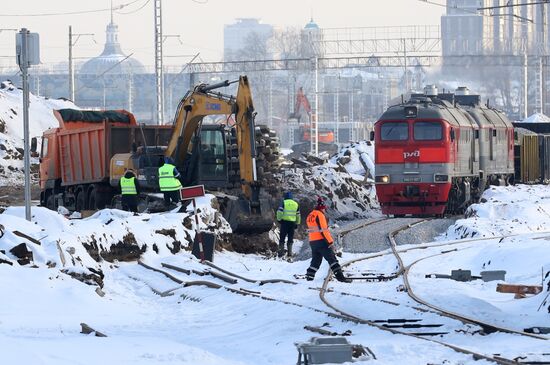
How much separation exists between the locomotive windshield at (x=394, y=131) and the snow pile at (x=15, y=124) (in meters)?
21.2

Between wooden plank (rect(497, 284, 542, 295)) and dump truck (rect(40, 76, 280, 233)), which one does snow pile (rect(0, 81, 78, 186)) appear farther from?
wooden plank (rect(497, 284, 542, 295))

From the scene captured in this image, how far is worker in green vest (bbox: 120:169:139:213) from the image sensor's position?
2927cm

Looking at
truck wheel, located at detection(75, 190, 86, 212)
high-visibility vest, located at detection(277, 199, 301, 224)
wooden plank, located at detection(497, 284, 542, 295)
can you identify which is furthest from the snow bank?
truck wheel, located at detection(75, 190, 86, 212)

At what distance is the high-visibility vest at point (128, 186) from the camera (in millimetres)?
29266

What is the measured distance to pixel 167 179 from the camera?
2806 cm

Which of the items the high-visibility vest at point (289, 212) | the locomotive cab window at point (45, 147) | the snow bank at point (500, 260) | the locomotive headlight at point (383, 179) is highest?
the locomotive cab window at point (45, 147)

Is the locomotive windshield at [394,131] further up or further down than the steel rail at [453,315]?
further up

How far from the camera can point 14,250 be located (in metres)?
18.8

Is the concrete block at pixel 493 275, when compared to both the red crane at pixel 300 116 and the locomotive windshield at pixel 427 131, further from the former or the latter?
the red crane at pixel 300 116

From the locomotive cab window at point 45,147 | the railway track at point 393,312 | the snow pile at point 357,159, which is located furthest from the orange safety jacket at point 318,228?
the snow pile at point 357,159

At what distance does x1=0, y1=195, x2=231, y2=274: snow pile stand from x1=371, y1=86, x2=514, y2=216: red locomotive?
27.7 feet

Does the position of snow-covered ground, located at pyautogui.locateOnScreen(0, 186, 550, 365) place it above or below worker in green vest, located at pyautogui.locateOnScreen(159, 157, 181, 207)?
below

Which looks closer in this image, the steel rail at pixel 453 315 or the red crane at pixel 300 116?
the steel rail at pixel 453 315

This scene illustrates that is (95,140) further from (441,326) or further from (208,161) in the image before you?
(441,326)
